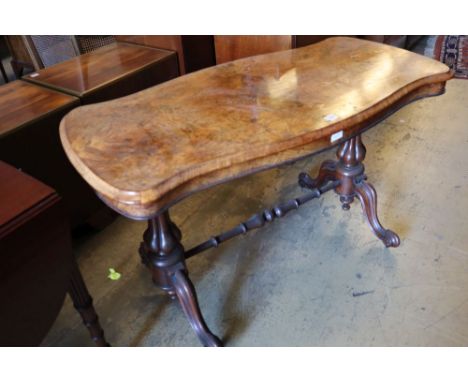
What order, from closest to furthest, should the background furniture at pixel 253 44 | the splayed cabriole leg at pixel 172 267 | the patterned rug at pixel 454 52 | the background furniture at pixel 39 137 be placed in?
the splayed cabriole leg at pixel 172 267 < the background furniture at pixel 39 137 < the background furniture at pixel 253 44 < the patterned rug at pixel 454 52

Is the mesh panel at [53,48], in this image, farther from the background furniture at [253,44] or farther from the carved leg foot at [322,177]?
the carved leg foot at [322,177]

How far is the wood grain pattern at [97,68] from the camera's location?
5.44 ft

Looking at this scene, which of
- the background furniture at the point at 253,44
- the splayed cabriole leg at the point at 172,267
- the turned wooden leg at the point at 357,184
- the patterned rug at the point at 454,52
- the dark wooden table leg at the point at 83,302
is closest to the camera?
the dark wooden table leg at the point at 83,302

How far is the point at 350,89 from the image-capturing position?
4.01 ft

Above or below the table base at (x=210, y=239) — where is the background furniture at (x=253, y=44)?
above

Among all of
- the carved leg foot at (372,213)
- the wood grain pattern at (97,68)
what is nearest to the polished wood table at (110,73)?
the wood grain pattern at (97,68)

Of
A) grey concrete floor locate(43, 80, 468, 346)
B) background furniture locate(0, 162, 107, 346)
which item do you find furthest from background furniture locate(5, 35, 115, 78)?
background furniture locate(0, 162, 107, 346)

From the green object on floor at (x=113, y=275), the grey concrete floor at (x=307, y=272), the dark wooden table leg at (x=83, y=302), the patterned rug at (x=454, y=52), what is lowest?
the patterned rug at (x=454, y=52)

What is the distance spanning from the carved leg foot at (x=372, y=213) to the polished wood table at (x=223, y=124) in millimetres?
221

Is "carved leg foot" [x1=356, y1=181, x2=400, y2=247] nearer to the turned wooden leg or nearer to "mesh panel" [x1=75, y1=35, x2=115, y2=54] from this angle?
the turned wooden leg

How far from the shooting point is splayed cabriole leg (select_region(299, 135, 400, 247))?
1.62 metres

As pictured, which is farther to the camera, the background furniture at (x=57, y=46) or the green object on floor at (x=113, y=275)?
the background furniture at (x=57, y=46)

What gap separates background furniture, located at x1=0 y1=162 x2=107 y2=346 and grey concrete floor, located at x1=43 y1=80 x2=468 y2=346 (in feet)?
1.79

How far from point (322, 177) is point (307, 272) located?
0.47 meters
